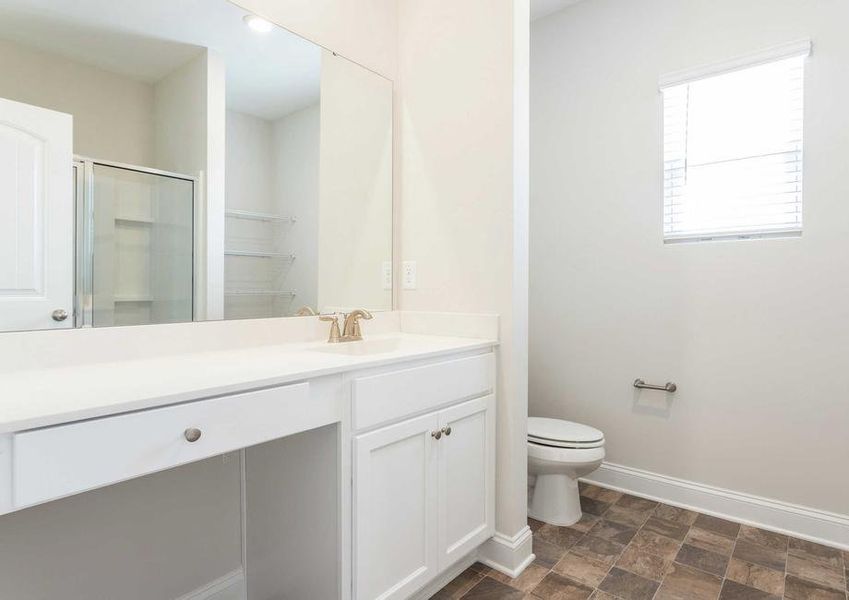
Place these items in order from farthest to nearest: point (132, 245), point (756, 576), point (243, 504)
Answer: point (756, 576)
point (243, 504)
point (132, 245)

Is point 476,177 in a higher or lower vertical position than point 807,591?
higher

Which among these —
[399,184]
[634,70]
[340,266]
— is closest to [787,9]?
[634,70]

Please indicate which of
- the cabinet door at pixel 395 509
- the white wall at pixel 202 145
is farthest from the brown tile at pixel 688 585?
the white wall at pixel 202 145

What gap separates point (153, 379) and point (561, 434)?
1.73 m

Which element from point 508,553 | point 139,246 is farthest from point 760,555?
point 139,246

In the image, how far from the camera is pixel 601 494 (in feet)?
7.98

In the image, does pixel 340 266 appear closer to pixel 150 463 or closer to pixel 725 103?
pixel 150 463

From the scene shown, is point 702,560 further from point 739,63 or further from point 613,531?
point 739,63

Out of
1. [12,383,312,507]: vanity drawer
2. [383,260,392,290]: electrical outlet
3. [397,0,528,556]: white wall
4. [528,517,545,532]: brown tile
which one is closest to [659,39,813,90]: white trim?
[397,0,528,556]: white wall

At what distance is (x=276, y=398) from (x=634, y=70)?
7.98 feet

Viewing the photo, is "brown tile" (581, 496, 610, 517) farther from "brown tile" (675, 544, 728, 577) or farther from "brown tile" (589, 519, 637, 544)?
"brown tile" (675, 544, 728, 577)

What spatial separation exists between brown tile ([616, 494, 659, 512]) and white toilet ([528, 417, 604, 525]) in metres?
0.27

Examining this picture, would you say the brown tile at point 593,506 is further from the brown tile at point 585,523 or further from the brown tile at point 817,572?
the brown tile at point 817,572

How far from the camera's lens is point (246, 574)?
5.08ft
